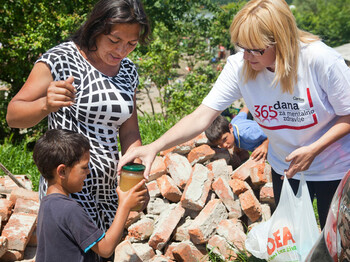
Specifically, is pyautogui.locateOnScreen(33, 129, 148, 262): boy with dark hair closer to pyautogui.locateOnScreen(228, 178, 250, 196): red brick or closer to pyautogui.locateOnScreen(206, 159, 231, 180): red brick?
pyautogui.locateOnScreen(228, 178, 250, 196): red brick

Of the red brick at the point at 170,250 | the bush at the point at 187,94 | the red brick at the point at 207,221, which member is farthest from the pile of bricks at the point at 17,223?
the bush at the point at 187,94

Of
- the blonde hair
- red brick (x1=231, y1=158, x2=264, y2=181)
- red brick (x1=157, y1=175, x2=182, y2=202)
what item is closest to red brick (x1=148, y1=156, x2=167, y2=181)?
red brick (x1=157, y1=175, x2=182, y2=202)

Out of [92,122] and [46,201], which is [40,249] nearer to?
[46,201]

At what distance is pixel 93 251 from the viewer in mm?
2400

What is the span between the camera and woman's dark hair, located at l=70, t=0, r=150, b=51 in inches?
97.7

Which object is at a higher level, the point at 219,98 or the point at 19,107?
the point at 19,107

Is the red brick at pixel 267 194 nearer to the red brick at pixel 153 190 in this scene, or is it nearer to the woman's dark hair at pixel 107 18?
the red brick at pixel 153 190

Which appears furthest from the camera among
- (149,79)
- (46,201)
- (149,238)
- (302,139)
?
(149,79)

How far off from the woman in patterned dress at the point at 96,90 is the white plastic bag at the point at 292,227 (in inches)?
37.8

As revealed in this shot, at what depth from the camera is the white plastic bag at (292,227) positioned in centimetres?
256

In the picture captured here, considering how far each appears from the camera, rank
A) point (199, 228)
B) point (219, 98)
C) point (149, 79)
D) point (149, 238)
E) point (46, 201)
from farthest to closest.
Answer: point (149, 79)
point (149, 238)
point (199, 228)
point (219, 98)
point (46, 201)

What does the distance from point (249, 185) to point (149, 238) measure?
3.25 feet

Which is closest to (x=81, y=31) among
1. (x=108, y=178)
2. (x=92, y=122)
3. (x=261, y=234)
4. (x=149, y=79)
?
(x=92, y=122)

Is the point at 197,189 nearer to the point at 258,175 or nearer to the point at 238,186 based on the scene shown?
the point at 238,186
